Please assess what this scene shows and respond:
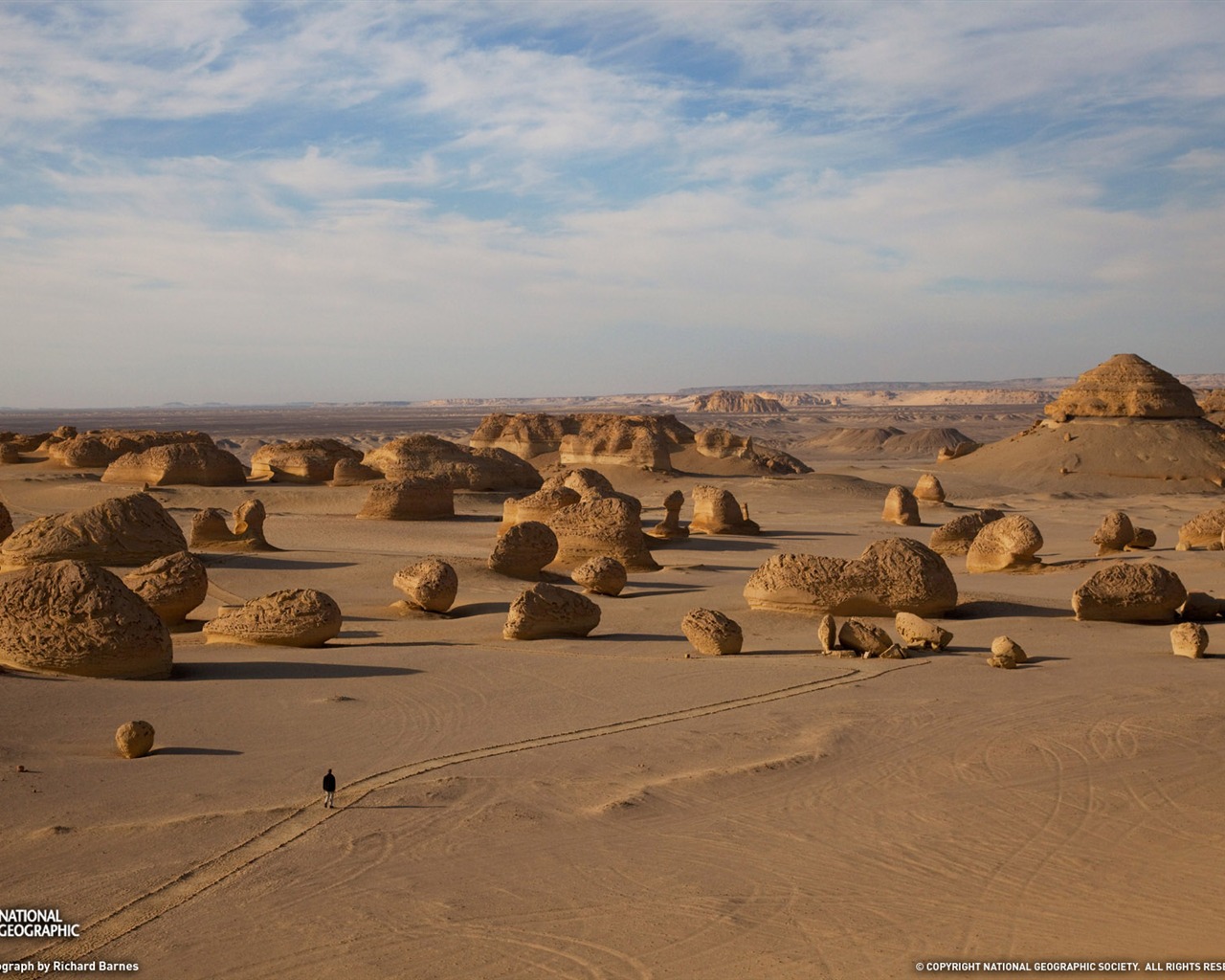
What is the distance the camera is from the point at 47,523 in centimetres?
1451

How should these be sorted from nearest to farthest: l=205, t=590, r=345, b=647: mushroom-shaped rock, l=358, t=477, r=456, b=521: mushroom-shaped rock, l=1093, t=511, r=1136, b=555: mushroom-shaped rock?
l=205, t=590, r=345, b=647: mushroom-shaped rock < l=1093, t=511, r=1136, b=555: mushroom-shaped rock < l=358, t=477, r=456, b=521: mushroom-shaped rock

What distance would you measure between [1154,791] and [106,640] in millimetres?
7325

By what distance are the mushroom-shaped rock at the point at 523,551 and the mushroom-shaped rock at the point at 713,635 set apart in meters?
5.34

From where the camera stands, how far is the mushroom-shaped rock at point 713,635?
36.2ft

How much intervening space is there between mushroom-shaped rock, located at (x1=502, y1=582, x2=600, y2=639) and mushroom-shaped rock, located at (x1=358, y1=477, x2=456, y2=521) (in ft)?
38.3

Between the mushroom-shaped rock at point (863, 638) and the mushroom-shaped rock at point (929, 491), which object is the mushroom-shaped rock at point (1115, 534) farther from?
the mushroom-shaped rock at point (929, 491)

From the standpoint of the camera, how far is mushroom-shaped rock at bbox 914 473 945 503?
3038 centimetres

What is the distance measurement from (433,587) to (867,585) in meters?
4.86

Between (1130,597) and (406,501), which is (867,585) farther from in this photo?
(406,501)

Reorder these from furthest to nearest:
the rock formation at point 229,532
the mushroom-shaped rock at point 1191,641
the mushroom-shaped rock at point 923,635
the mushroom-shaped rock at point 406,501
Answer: the mushroom-shaped rock at point 406,501
the rock formation at point 229,532
the mushroom-shaped rock at point 923,635
the mushroom-shaped rock at point 1191,641

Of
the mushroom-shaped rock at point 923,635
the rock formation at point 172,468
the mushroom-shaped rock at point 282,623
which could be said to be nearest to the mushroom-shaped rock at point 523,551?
the mushroom-shaped rock at point 282,623

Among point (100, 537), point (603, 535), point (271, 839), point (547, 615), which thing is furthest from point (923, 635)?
point (100, 537)

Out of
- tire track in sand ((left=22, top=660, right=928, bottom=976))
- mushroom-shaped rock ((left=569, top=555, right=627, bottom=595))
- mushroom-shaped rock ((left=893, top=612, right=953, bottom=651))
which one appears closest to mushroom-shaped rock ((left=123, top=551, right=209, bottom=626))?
mushroom-shaped rock ((left=569, top=555, right=627, bottom=595))

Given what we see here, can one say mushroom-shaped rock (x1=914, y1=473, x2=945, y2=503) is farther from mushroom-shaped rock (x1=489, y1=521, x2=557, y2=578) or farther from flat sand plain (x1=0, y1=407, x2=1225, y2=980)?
flat sand plain (x1=0, y1=407, x2=1225, y2=980)
